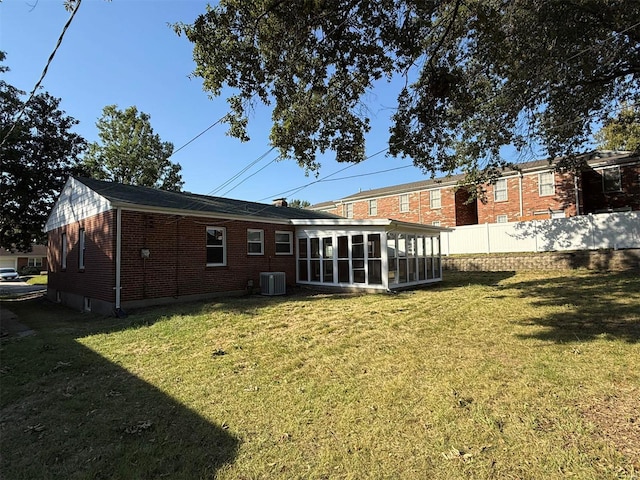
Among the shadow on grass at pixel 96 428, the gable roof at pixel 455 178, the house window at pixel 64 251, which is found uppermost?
the gable roof at pixel 455 178

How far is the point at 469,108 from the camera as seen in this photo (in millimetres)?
8781

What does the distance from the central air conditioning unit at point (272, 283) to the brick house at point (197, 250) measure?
46mm

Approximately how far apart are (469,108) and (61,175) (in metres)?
21.8

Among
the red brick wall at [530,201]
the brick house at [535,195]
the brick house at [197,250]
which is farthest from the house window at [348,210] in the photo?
the brick house at [197,250]

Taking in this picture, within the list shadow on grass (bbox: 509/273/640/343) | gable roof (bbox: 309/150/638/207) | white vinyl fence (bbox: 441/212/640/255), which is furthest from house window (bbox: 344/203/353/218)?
shadow on grass (bbox: 509/273/640/343)

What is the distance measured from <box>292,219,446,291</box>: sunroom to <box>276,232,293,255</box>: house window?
355mm

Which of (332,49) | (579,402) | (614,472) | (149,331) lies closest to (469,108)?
(332,49)

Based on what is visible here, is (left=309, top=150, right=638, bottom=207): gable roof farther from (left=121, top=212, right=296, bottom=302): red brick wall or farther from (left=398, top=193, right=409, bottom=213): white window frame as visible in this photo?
(left=121, top=212, right=296, bottom=302): red brick wall

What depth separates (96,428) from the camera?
409 cm

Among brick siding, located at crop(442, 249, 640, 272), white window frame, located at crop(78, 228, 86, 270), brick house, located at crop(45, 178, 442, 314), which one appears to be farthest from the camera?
brick siding, located at crop(442, 249, 640, 272)

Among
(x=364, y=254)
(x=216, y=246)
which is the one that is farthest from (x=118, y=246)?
(x=364, y=254)

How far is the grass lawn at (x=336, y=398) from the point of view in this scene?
3.25m

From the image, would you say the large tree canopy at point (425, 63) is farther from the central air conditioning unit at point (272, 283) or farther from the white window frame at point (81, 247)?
the white window frame at point (81, 247)

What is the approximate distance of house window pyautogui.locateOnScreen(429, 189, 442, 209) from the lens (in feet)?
92.9
